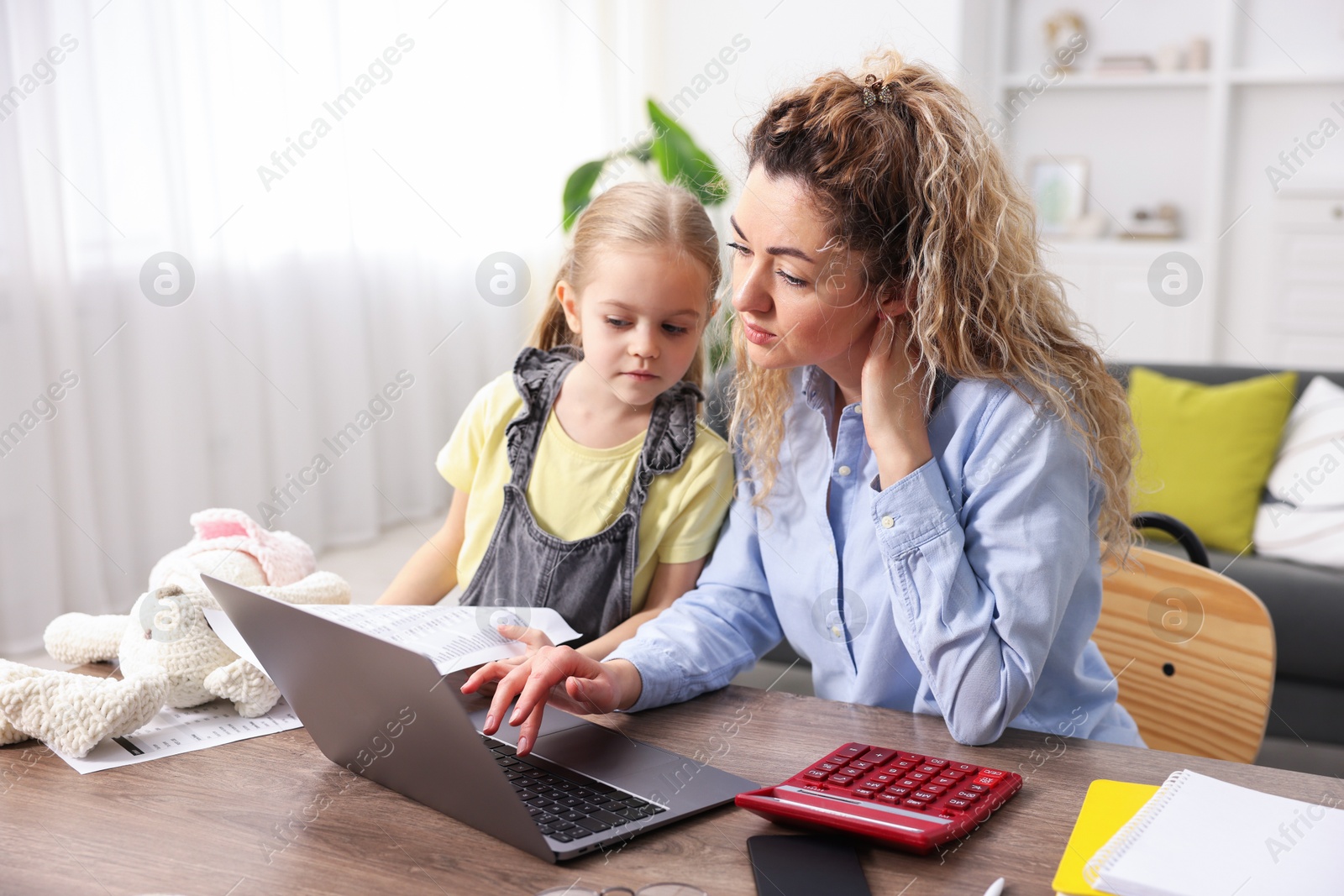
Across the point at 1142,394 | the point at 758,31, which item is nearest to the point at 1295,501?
the point at 1142,394

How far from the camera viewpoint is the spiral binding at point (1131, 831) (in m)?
0.71

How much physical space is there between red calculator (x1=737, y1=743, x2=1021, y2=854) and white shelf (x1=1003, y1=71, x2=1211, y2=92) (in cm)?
439

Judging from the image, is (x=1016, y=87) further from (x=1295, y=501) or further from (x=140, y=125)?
(x=140, y=125)

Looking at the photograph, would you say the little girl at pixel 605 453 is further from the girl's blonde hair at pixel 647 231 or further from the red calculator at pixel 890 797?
the red calculator at pixel 890 797

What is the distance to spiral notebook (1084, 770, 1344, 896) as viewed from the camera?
69 centimetres

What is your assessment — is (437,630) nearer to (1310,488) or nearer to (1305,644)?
(1305,644)

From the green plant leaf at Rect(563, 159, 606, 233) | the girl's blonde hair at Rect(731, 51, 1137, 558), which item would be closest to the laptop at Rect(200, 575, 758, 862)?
the girl's blonde hair at Rect(731, 51, 1137, 558)

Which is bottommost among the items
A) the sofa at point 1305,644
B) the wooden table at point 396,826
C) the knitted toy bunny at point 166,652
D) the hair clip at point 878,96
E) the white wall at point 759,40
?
the sofa at point 1305,644

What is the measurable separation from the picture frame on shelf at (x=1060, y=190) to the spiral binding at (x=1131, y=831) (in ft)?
14.3

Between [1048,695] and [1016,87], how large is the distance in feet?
14.2

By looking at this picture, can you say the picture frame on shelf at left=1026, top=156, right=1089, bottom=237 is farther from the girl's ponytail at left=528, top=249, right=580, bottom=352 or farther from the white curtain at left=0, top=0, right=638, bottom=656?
the girl's ponytail at left=528, top=249, right=580, bottom=352

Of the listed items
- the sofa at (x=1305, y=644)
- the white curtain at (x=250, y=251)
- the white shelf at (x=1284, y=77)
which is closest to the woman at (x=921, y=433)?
the sofa at (x=1305, y=644)

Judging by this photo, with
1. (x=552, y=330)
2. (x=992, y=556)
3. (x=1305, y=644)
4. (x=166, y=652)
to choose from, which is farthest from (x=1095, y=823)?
(x=1305, y=644)

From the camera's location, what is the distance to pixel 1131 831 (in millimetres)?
758
